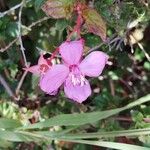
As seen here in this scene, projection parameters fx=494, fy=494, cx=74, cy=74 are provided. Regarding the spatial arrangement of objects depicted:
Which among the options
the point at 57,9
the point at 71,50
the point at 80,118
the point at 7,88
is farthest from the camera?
the point at 7,88

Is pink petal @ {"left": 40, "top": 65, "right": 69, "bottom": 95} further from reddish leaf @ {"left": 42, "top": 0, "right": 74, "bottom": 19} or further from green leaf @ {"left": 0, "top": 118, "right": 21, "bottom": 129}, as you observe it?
green leaf @ {"left": 0, "top": 118, "right": 21, "bottom": 129}

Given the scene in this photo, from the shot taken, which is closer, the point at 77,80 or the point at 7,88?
the point at 77,80

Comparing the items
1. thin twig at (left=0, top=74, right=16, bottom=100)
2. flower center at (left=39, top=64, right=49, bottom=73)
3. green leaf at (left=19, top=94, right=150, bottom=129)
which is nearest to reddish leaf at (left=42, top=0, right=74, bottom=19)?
flower center at (left=39, top=64, right=49, bottom=73)

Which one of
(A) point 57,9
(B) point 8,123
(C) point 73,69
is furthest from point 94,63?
(B) point 8,123

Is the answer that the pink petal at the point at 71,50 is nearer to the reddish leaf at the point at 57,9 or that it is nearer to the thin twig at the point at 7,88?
the reddish leaf at the point at 57,9

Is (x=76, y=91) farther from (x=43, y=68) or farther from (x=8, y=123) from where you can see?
(x=8, y=123)

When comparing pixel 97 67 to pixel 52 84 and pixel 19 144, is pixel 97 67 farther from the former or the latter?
pixel 19 144

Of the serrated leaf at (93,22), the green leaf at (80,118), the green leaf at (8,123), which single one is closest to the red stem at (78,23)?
the serrated leaf at (93,22)

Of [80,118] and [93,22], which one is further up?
[93,22]
